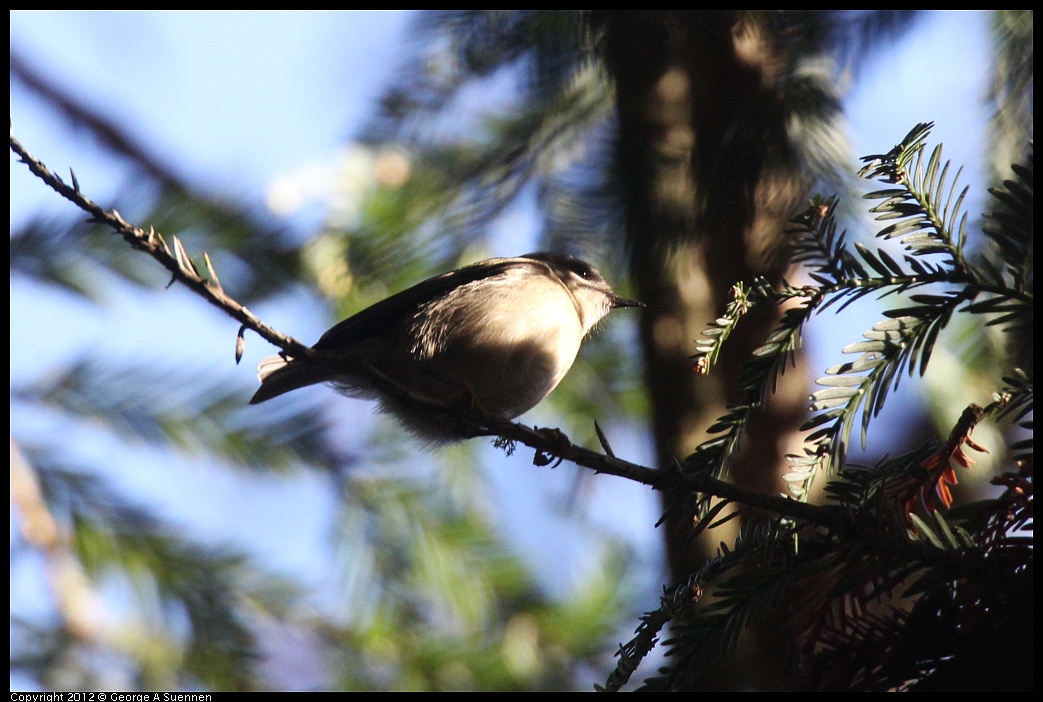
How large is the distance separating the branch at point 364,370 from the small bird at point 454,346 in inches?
51.0

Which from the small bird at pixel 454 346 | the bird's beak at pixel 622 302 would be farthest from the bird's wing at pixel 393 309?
the bird's beak at pixel 622 302

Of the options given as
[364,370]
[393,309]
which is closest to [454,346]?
[393,309]

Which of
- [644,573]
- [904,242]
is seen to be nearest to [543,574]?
[644,573]

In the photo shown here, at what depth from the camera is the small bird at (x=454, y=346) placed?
322 cm

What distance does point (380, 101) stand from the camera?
3.10 meters

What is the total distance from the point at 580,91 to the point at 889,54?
1172mm

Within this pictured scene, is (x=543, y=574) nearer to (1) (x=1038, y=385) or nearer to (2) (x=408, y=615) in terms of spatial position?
(2) (x=408, y=615)

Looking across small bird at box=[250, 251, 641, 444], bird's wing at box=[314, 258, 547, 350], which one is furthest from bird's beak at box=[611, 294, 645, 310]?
bird's wing at box=[314, 258, 547, 350]

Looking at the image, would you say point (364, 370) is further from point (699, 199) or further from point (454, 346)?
point (454, 346)

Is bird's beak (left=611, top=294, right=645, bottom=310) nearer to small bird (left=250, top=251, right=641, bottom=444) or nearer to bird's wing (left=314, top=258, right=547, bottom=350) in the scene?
small bird (left=250, top=251, right=641, bottom=444)

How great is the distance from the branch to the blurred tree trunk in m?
0.49

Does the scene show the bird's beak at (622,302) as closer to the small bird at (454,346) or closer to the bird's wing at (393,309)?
the small bird at (454,346)

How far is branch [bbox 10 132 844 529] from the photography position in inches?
53.7

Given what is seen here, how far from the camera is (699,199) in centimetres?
267
